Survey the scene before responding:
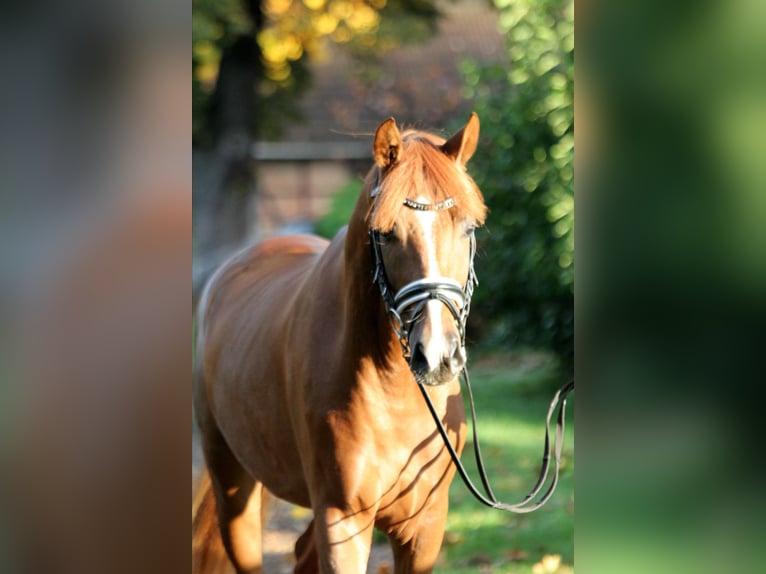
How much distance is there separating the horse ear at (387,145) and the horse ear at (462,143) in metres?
0.15

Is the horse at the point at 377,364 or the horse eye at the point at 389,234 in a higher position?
the horse eye at the point at 389,234

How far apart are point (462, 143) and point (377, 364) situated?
639 millimetres

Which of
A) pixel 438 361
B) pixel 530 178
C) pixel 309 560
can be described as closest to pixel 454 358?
pixel 438 361

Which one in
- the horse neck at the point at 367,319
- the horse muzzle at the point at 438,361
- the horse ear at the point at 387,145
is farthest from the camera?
the horse neck at the point at 367,319

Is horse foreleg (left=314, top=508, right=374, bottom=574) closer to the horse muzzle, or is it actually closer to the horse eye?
the horse muzzle

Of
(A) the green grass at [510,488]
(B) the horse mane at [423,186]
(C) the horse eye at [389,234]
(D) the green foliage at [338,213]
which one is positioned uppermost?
(D) the green foliage at [338,213]

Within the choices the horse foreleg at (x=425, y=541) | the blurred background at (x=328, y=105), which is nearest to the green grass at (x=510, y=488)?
the blurred background at (x=328, y=105)

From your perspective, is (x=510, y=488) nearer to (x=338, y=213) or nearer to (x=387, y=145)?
(x=387, y=145)

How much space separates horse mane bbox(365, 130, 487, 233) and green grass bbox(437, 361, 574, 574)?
2694 millimetres

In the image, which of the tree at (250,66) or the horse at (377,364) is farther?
the tree at (250,66)

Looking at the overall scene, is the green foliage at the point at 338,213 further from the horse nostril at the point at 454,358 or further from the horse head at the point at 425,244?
the horse nostril at the point at 454,358

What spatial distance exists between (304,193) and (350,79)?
1.52 meters

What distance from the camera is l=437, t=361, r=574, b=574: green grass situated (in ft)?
15.3

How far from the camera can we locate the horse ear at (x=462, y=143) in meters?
2.40
